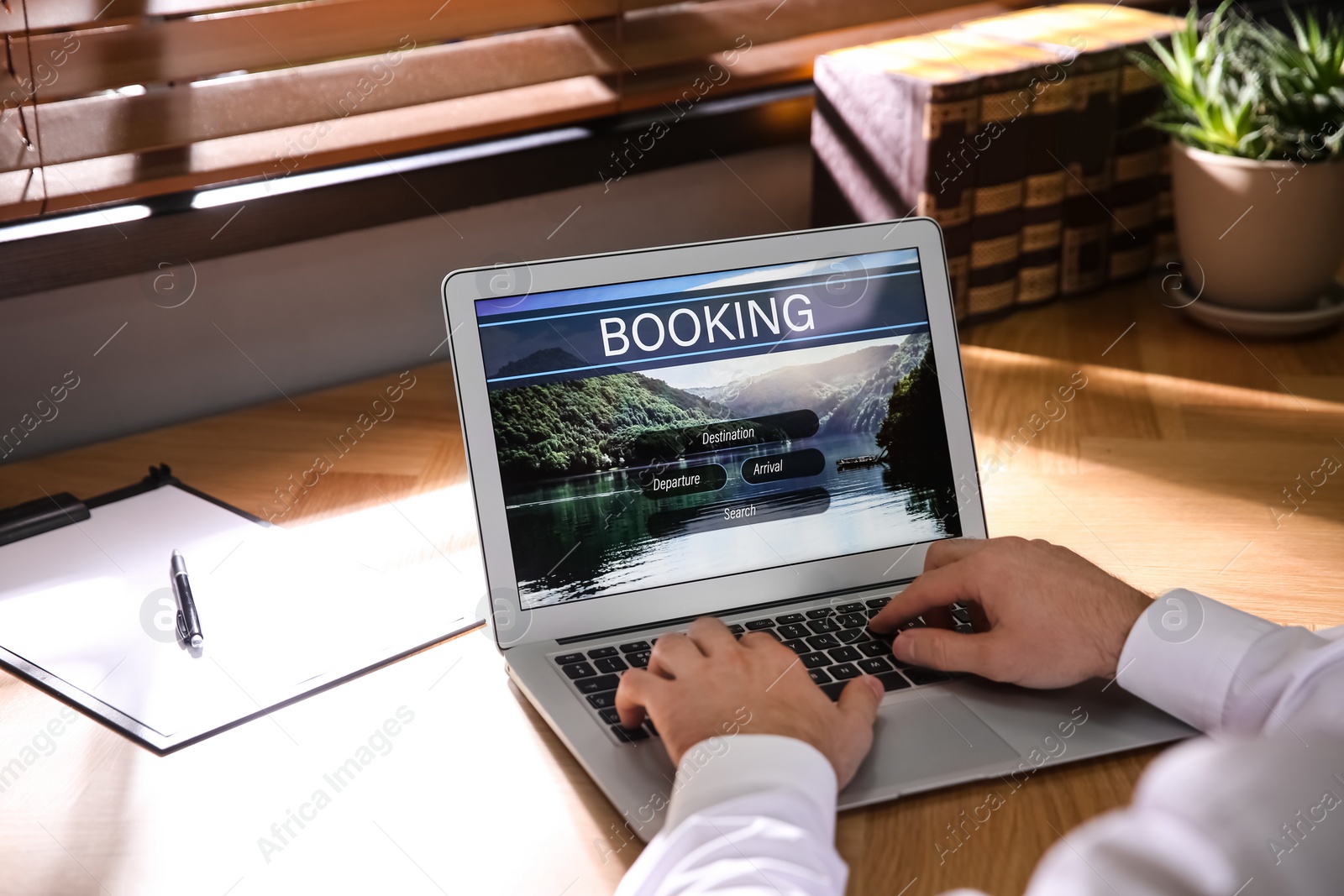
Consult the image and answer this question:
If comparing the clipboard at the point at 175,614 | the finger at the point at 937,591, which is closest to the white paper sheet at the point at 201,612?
the clipboard at the point at 175,614

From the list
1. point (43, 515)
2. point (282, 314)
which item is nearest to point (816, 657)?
point (43, 515)

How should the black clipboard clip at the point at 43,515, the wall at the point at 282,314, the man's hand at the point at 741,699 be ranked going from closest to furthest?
the man's hand at the point at 741,699 < the black clipboard clip at the point at 43,515 < the wall at the point at 282,314

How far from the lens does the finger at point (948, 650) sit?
2.29 ft

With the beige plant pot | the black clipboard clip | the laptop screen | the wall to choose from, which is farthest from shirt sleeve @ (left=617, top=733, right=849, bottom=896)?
the beige plant pot

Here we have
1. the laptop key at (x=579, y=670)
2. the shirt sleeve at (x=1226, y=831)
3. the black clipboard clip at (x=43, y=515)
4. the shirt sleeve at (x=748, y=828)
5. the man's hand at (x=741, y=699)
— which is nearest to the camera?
the shirt sleeve at (x=1226, y=831)

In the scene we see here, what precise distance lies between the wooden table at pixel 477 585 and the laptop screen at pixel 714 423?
0.41ft

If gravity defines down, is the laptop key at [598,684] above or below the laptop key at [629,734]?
above

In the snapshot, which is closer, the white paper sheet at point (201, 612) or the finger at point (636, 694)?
the finger at point (636, 694)

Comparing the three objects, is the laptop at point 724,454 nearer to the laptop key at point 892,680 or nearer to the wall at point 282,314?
the laptop key at point 892,680

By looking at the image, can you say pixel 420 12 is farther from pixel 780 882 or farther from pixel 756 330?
pixel 780 882

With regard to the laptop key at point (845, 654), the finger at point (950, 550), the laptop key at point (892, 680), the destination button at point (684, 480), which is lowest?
the laptop key at point (892, 680)

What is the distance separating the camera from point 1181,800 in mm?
354

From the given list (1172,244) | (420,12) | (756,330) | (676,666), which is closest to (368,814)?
(676,666)

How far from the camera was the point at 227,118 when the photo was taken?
1.12m
